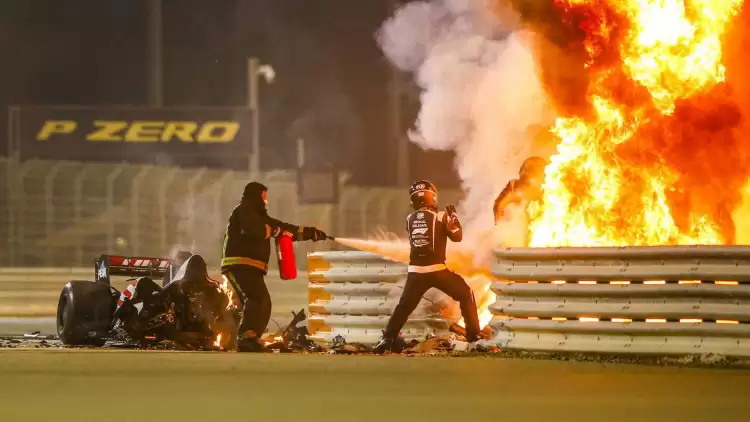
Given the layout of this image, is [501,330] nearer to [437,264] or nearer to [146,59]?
[437,264]

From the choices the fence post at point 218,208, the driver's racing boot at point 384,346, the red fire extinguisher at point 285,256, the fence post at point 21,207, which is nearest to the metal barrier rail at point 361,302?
the red fire extinguisher at point 285,256

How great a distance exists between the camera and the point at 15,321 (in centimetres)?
2455

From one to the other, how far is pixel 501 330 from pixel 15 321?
13375 mm

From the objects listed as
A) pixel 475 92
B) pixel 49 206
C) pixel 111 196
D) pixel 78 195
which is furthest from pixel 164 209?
pixel 475 92

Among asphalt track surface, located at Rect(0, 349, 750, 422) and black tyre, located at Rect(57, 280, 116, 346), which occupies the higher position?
black tyre, located at Rect(57, 280, 116, 346)

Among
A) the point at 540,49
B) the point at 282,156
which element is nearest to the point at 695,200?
the point at 540,49

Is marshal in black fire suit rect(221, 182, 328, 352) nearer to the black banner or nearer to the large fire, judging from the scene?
the large fire

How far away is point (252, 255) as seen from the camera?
15.3 m

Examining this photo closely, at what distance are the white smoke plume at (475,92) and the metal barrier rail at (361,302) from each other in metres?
4.17

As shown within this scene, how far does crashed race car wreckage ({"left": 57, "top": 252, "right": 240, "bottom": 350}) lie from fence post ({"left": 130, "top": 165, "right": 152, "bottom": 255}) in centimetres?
1548

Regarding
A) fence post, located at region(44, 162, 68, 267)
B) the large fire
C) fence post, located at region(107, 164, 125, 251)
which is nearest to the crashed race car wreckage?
the large fire

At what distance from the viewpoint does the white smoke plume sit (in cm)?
2014

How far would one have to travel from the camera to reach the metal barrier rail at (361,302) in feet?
50.8

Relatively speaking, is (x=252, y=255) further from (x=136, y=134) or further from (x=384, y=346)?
(x=136, y=134)
